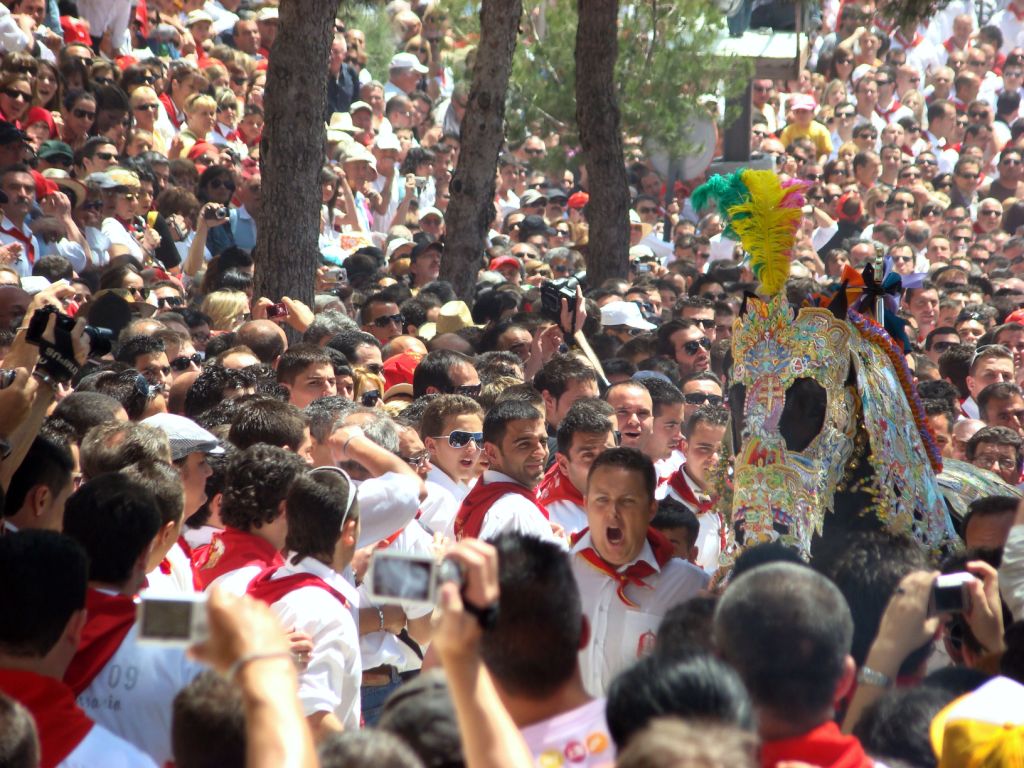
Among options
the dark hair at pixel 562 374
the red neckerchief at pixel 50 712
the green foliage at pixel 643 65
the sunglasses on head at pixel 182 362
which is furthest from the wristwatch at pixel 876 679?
the green foliage at pixel 643 65

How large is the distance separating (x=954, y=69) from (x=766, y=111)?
4777 millimetres

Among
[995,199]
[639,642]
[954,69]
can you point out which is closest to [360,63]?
[995,199]

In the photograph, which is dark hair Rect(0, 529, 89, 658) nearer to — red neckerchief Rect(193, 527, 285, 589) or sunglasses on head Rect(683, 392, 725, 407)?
red neckerchief Rect(193, 527, 285, 589)

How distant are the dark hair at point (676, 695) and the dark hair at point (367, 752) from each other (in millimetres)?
373

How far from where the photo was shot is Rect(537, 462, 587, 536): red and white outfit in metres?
6.51

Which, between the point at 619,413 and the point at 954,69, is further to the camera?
the point at 954,69

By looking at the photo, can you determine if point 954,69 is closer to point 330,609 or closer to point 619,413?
point 619,413

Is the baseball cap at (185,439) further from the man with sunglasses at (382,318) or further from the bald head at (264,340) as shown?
the man with sunglasses at (382,318)

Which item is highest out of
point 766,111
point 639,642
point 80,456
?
point 766,111

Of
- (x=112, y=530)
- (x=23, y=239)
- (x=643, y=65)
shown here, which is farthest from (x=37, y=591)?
(x=643, y=65)

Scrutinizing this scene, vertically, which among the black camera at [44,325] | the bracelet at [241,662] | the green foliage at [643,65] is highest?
the green foliage at [643,65]

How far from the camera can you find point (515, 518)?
18.7 feet

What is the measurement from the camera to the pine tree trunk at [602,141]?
13.2 m

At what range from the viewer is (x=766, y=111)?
21.6m
